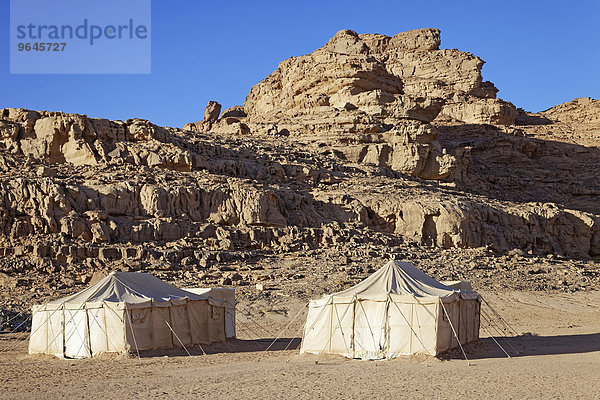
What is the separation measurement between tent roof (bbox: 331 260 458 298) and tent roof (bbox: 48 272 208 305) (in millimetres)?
5164

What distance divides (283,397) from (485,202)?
1498 inches

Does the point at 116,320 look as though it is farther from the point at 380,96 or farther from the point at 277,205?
the point at 380,96

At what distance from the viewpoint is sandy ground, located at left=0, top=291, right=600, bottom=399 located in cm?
1374

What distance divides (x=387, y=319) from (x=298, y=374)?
3.34m

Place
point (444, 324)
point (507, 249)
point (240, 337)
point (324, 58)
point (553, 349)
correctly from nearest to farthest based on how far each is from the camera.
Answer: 1. point (444, 324)
2. point (553, 349)
3. point (240, 337)
4. point (507, 249)
5. point (324, 58)

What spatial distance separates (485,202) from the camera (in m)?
48.8

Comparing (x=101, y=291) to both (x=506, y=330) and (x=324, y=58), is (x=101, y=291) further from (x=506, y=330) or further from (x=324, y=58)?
(x=324, y=58)

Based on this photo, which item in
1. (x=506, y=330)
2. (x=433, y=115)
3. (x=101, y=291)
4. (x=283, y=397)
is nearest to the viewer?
(x=283, y=397)

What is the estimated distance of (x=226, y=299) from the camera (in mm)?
23828

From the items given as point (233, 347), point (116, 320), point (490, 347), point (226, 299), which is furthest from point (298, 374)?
point (490, 347)

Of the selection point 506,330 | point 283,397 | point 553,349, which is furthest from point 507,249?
point 283,397

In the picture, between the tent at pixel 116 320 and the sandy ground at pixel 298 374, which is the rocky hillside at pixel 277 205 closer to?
the tent at pixel 116 320

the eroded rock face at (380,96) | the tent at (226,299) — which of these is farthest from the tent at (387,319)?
the eroded rock face at (380,96)

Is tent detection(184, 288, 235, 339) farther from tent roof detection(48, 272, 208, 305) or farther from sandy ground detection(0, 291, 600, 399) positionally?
tent roof detection(48, 272, 208, 305)
